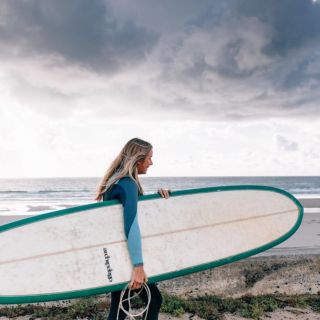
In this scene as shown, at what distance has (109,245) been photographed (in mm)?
2438

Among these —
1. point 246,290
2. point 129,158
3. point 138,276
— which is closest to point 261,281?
point 246,290

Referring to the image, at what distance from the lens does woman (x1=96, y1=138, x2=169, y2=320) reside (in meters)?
2.03

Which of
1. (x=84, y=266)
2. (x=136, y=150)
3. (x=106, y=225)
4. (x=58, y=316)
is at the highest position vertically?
(x=136, y=150)

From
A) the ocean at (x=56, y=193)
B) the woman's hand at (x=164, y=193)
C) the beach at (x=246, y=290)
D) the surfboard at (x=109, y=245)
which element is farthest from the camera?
the ocean at (x=56, y=193)

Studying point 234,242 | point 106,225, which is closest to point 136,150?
point 106,225

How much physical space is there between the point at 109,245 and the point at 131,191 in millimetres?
600

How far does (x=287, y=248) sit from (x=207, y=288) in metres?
2.38

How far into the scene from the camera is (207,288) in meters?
3.77

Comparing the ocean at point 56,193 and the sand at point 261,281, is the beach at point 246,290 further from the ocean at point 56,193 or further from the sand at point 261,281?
the ocean at point 56,193

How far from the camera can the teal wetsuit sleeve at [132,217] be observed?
202cm

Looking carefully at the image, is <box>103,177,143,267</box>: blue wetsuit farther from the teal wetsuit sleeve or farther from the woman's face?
the woman's face

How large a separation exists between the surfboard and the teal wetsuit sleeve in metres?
0.35

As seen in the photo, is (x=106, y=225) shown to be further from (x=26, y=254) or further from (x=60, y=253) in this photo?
(x=26, y=254)

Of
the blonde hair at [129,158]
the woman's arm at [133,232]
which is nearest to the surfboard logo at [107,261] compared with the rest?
the woman's arm at [133,232]
